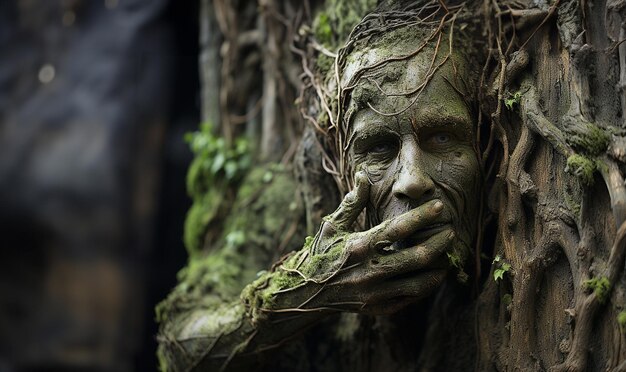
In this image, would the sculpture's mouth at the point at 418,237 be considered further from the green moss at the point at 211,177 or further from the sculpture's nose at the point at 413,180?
the green moss at the point at 211,177

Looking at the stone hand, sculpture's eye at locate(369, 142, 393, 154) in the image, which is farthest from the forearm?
sculpture's eye at locate(369, 142, 393, 154)

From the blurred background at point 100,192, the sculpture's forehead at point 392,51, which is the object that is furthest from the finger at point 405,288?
the blurred background at point 100,192

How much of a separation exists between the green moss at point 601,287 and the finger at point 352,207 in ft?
2.70

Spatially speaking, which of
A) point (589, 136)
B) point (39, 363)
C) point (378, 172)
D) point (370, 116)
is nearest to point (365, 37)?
point (370, 116)

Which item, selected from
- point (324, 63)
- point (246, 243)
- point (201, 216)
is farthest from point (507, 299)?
point (201, 216)

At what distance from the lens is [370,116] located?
290cm

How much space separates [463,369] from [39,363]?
437 centimetres

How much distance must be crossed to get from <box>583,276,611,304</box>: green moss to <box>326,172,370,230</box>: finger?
82 centimetres

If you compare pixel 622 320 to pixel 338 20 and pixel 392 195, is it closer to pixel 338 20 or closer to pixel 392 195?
pixel 392 195

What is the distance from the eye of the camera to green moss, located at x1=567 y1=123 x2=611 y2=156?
8.40 feet

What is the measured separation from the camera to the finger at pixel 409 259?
8.63 ft

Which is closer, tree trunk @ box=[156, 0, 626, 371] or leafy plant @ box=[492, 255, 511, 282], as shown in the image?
tree trunk @ box=[156, 0, 626, 371]

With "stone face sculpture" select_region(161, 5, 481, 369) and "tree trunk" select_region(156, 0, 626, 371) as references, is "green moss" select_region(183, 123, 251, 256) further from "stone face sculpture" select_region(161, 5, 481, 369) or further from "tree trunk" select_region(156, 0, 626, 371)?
"stone face sculpture" select_region(161, 5, 481, 369)

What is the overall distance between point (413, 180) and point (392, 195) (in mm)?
119
